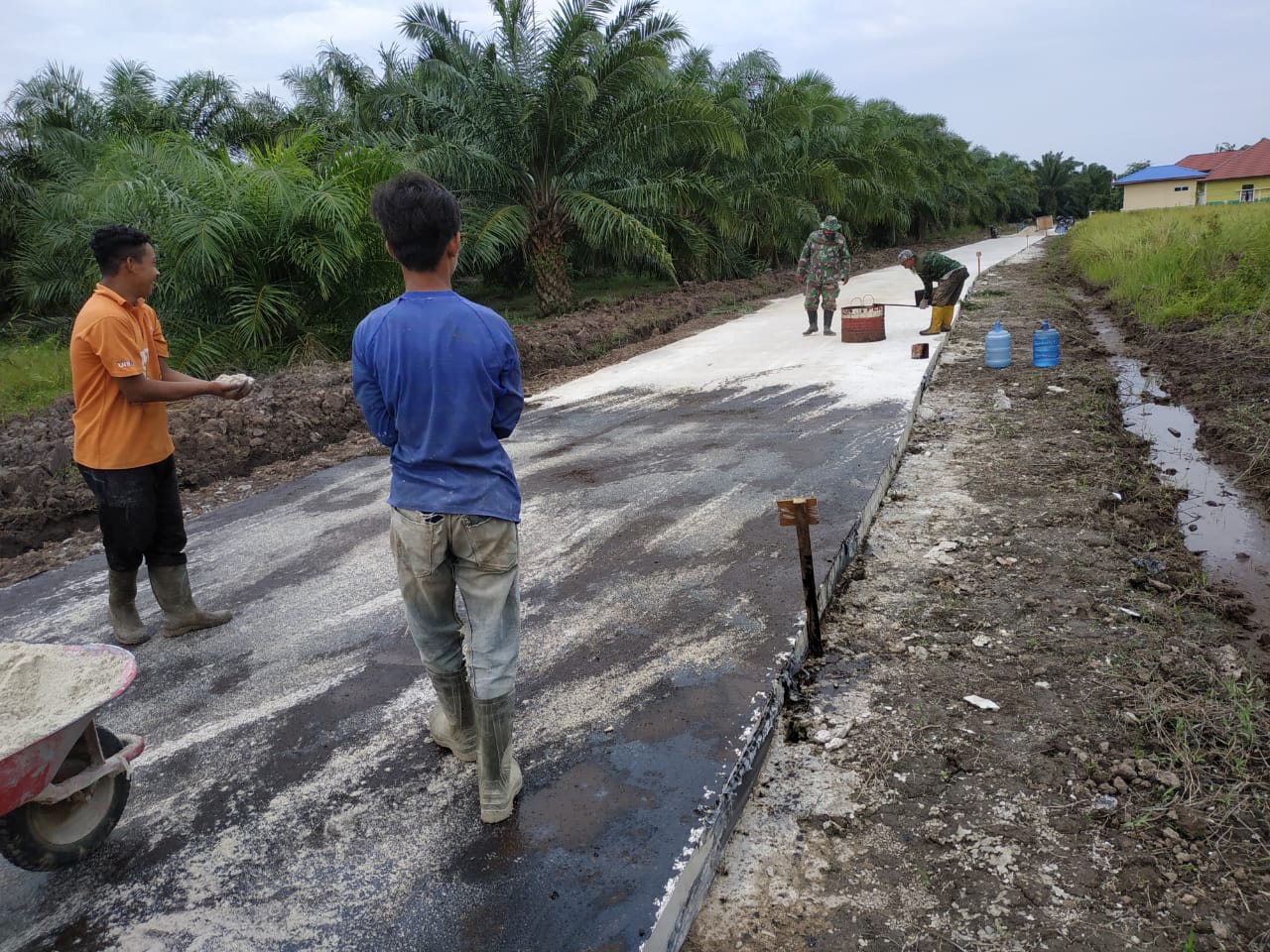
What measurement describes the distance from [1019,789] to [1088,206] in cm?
9915

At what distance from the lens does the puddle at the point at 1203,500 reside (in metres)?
5.03

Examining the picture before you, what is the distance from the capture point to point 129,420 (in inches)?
150

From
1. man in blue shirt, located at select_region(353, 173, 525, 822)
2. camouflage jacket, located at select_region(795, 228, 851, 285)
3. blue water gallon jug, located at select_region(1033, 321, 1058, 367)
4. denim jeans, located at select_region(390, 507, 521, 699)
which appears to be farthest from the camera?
camouflage jacket, located at select_region(795, 228, 851, 285)

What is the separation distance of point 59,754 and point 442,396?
1.41 meters

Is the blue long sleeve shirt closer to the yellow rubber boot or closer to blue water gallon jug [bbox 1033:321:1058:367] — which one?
blue water gallon jug [bbox 1033:321:1058:367]

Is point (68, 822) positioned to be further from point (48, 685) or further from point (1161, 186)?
point (1161, 186)

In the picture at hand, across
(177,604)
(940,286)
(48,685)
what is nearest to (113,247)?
(177,604)

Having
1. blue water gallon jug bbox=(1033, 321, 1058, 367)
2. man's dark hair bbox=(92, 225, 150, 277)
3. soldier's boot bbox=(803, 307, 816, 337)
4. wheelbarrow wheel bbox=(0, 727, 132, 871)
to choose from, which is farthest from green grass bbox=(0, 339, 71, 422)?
blue water gallon jug bbox=(1033, 321, 1058, 367)

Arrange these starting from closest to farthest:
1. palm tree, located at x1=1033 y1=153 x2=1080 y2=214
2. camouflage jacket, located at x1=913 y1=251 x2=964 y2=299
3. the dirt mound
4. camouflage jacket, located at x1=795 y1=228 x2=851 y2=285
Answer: the dirt mound
camouflage jacket, located at x1=913 y1=251 x2=964 y2=299
camouflage jacket, located at x1=795 y1=228 x2=851 y2=285
palm tree, located at x1=1033 y1=153 x2=1080 y2=214

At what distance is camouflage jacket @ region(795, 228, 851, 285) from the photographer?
1232 cm

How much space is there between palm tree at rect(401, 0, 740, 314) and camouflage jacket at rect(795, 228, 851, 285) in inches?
95.4

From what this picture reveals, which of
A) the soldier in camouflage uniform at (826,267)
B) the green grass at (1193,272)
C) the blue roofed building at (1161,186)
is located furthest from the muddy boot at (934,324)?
the blue roofed building at (1161,186)

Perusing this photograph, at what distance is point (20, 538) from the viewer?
19.8 ft

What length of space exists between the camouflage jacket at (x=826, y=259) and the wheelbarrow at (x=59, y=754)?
10.9 metres
